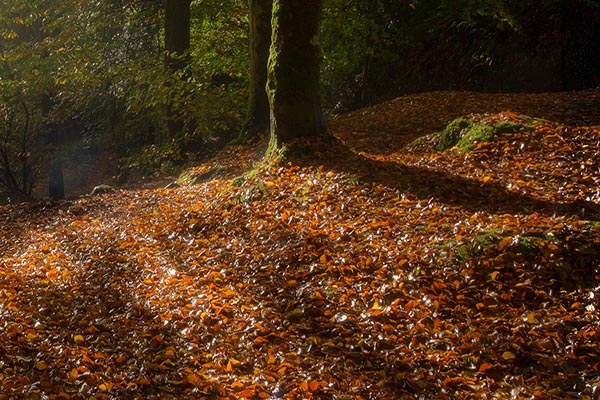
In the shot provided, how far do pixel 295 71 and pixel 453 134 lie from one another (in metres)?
2.62

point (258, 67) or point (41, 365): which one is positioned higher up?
point (258, 67)

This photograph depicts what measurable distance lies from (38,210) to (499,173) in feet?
28.1

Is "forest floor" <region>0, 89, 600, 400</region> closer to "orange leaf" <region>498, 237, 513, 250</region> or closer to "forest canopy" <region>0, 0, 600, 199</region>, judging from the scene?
"orange leaf" <region>498, 237, 513, 250</region>

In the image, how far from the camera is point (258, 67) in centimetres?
1206

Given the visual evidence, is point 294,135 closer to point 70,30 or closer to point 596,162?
point 596,162

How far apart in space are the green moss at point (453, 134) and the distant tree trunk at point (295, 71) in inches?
71.3

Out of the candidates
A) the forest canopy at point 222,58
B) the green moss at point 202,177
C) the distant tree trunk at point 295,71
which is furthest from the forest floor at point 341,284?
the forest canopy at point 222,58

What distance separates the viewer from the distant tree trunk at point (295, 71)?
329 inches

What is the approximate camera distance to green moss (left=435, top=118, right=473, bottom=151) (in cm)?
910

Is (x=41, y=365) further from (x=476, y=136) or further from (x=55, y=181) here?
(x=55, y=181)

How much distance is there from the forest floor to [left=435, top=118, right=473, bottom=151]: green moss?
28 cm

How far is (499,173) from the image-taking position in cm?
767

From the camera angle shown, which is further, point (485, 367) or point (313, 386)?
point (485, 367)

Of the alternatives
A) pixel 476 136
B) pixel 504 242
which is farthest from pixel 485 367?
pixel 476 136
